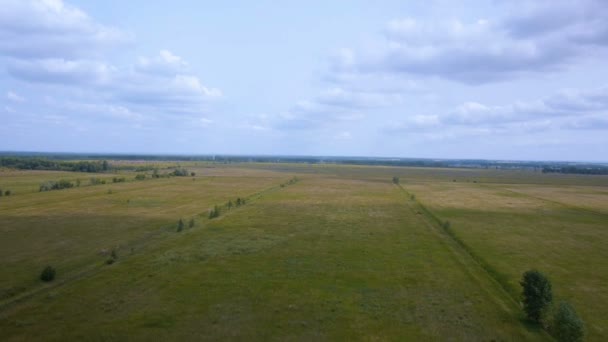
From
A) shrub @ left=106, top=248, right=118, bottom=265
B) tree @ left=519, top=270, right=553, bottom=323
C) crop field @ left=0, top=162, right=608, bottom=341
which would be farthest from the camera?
shrub @ left=106, top=248, right=118, bottom=265

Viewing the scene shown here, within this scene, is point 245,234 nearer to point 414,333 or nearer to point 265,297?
point 265,297

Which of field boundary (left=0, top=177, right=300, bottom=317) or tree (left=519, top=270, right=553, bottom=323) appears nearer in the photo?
tree (left=519, top=270, right=553, bottom=323)

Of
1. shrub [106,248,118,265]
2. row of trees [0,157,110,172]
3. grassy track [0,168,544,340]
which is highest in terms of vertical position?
row of trees [0,157,110,172]

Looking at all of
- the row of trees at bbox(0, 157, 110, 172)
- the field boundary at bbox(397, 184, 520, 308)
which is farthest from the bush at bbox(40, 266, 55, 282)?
the row of trees at bbox(0, 157, 110, 172)

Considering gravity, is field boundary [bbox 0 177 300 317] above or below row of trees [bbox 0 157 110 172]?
below

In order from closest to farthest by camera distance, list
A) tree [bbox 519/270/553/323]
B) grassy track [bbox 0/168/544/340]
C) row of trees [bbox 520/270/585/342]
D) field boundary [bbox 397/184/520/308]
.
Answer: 1. grassy track [bbox 0/168/544/340]
2. row of trees [bbox 520/270/585/342]
3. tree [bbox 519/270/553/323]
4. field boundary [bbox 397/184/520/308]

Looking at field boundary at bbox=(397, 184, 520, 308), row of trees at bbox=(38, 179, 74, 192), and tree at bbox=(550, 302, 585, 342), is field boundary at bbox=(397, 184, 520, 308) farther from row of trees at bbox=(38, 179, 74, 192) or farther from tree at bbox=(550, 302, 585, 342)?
row of trees at bbox=(38, 179, 74, 192)
